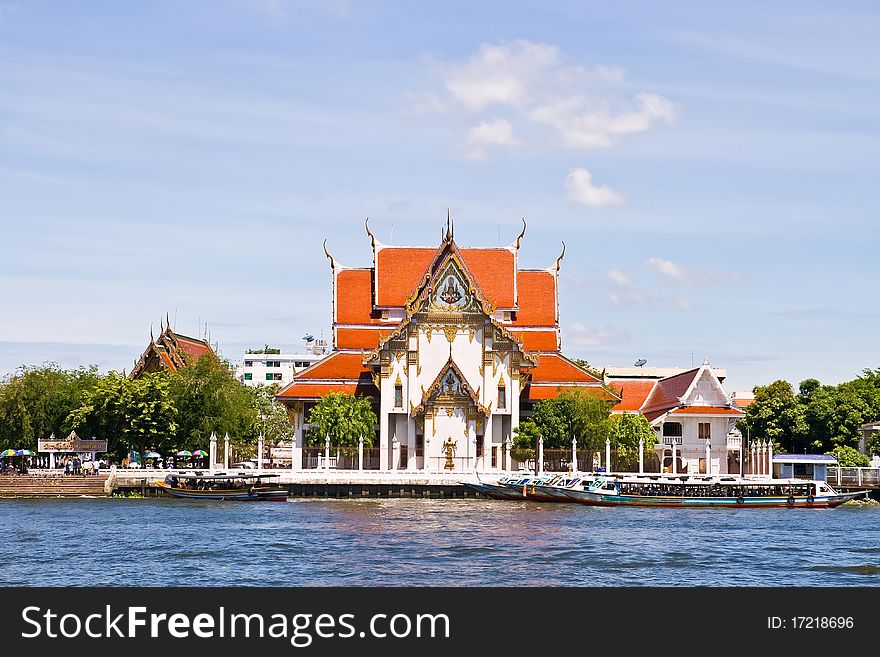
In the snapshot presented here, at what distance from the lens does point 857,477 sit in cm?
6994

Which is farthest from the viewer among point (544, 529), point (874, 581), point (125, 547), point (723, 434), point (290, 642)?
point (723, 434)

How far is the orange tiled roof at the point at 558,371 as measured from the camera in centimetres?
7912

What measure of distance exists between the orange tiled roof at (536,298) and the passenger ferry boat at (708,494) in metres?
20.2

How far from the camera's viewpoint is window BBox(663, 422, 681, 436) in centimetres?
8025

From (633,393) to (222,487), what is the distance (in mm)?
32798

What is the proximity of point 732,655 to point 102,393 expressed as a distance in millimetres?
55765

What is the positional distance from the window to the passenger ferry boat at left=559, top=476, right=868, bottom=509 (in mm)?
15341

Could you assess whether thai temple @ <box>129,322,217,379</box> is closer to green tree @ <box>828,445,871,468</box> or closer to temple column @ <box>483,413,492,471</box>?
temple column @ <box>483,413,492,471</box>

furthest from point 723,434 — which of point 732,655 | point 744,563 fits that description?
point 732,655

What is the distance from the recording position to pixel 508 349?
75688mm

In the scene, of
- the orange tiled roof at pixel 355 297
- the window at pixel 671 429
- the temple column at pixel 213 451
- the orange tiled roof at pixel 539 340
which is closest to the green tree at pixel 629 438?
the window at pixel 671 429

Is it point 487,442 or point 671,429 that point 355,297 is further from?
point 671,429

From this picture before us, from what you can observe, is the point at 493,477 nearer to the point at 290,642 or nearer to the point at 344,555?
the point at 344,555

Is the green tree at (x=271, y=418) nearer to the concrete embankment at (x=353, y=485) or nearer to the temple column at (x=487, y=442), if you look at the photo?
the temple column at (x=487, y=442)
